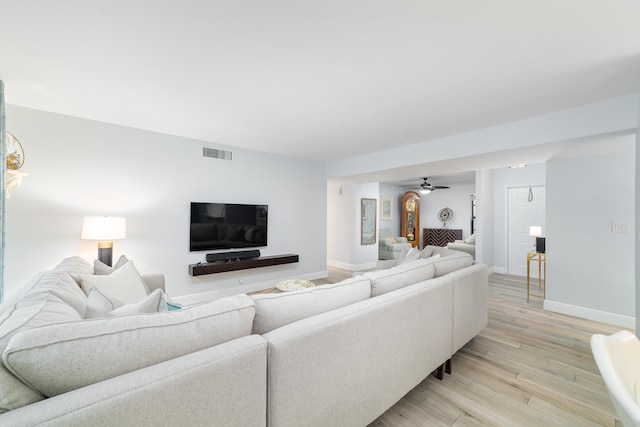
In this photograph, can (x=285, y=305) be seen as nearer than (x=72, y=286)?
Yes

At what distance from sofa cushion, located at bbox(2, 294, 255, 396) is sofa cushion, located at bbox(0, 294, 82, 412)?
0.02 metres

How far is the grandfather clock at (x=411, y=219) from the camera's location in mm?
8938

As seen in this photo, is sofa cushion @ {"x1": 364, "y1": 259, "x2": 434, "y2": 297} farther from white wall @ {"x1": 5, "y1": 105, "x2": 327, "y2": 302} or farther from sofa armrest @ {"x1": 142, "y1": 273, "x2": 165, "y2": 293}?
white wall @ {"x1": 5, "y1": 105, "x2": 327, "y2": 302}

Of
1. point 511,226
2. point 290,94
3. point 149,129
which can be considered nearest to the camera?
point 290,94

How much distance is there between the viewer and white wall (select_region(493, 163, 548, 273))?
221 inches

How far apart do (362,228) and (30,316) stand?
604 centimetres

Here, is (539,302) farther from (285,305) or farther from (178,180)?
(178,180)

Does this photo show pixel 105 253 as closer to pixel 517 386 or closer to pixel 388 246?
pixel 517 386

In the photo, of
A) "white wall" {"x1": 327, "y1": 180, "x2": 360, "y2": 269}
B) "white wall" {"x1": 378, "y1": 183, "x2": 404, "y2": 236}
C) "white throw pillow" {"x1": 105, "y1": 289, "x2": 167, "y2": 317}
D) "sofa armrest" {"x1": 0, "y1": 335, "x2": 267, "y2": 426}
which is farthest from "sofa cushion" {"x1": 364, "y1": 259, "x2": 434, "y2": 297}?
"white wall" {"x1": 378, "y1": 183, "x2": 404, "y2": 236}

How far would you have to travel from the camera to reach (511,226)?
5793 millimetres

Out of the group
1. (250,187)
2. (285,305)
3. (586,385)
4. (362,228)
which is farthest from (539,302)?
(250,187)

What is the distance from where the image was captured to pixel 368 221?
676cm

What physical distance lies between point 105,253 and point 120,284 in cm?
157

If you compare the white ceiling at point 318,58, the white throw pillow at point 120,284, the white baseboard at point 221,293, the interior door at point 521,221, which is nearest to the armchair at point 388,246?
the interior door at point 521,221
